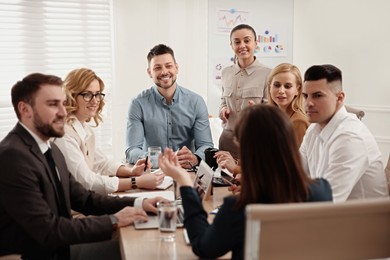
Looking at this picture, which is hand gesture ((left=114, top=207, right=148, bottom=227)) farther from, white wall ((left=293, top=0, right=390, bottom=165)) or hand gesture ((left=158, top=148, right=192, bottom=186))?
white wall ((left=293, top=0, right=390, bottom=165))

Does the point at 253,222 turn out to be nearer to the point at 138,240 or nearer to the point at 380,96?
the point at 138,240

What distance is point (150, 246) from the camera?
1.74m

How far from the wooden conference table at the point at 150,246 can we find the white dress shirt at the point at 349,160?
72 centimetres

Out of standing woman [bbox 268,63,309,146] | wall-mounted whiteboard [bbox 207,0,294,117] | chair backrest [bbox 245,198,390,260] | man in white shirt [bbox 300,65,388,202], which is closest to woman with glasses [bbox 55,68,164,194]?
man in white shirt [bbox 300,65,388,202]

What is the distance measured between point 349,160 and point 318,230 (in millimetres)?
848

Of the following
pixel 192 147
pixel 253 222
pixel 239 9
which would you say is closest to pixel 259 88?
pixel 192 147

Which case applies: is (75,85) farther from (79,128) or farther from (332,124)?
(332,124)

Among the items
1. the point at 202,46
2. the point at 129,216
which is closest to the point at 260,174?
the point at 129,216

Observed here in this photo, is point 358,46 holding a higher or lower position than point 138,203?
higher

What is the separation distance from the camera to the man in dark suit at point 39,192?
1.81m

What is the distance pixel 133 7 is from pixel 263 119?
3202 millimetres

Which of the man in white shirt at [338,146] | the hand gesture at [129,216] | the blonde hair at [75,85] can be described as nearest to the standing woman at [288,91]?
the man in white shirt at [338,146]

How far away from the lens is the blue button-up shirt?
3.50 metres

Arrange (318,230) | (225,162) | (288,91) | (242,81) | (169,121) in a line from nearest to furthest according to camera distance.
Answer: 1. (318,230)
2. (225,162)
3. (288,91)
4. (169,121)
5. (242,81)
